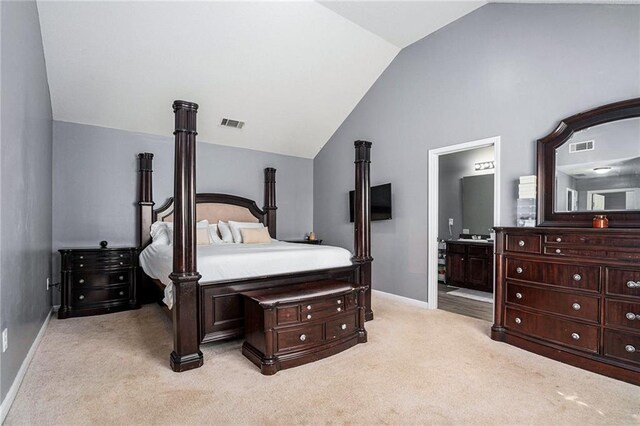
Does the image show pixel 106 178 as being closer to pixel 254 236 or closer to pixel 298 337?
pixel 254 236

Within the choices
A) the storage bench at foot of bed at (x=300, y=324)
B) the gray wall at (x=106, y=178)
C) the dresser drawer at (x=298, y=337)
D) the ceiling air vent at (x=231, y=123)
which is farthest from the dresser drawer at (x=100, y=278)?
the dresser drawer at (x=298, y=337)

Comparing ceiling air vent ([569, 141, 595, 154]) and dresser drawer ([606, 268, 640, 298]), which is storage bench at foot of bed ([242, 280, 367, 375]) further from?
ceiling air vent ([569, 141, 595, 154])

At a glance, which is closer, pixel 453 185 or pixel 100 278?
pixel 100 278

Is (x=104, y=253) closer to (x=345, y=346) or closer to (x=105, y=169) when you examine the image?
(x=105, y=169)

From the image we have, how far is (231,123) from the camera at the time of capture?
524 cm

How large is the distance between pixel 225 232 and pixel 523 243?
4.03 meters

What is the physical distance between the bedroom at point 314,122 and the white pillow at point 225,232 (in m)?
0.73

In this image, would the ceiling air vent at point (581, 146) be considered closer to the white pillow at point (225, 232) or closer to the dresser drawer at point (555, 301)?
the dresser drawer at point (555, 301)

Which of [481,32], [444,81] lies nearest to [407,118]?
[444,81]

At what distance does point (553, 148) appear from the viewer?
318cm

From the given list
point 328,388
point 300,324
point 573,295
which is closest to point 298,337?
point 300,324

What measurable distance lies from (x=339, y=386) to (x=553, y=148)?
118 inches

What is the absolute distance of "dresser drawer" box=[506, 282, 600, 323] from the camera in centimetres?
258

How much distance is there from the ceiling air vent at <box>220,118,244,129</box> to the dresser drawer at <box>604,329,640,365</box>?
509cm
